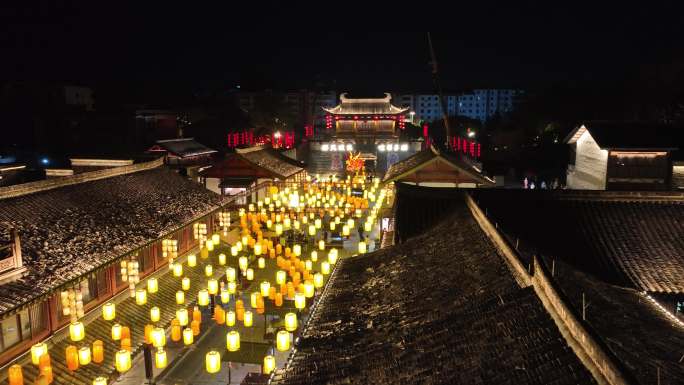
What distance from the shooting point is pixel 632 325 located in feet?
26.8

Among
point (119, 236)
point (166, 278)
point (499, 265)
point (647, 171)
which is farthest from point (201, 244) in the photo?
point (647, 171)

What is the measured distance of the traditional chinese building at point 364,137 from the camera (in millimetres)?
62312

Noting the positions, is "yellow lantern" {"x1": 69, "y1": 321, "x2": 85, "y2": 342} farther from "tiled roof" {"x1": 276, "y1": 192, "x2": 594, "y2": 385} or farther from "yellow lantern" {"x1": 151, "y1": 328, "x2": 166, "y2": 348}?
"tiled roof" {"x1": 276, "y1": 192, "x2": 594, "y2": 385}

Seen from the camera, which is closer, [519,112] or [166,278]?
[166,278]

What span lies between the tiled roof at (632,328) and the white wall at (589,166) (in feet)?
75.9

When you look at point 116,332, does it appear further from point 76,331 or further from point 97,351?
point 76,331

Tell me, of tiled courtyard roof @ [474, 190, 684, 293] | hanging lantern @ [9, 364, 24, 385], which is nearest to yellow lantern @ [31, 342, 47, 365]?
hanging lantern @ [9, 364, 24, 385]

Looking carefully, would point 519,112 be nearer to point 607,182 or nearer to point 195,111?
point 607,182

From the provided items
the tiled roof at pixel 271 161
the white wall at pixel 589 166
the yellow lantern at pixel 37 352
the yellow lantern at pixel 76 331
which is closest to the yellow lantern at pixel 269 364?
→ the yellow lantern at pixel 76 331

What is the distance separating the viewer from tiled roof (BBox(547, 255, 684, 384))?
20.1ft

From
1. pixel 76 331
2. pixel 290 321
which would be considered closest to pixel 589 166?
pixel 290 321

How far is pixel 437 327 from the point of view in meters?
8.47

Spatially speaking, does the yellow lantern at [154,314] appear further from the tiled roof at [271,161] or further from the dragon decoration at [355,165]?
the dragon decoration at [355,165]

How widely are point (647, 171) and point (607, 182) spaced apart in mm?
2553
